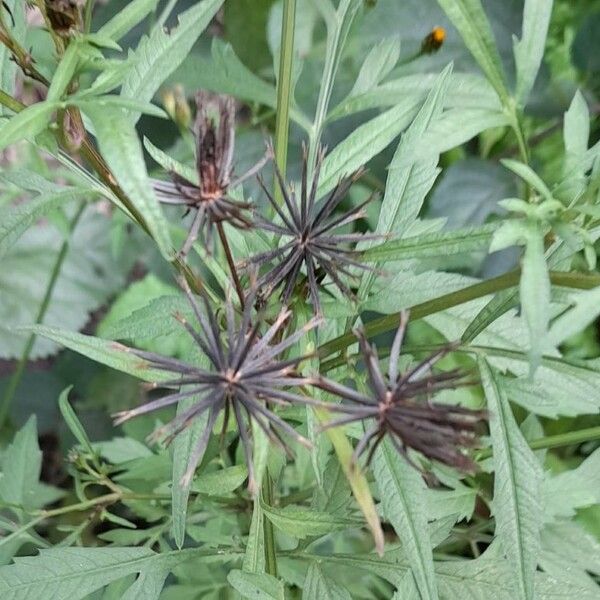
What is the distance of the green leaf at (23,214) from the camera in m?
0.46

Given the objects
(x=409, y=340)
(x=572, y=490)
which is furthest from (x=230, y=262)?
(x=409, y=340)

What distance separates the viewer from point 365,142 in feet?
1.78

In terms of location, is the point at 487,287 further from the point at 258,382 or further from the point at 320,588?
the point at 320,588

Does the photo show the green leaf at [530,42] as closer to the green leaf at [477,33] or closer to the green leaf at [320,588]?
the green leaf at [477,33]

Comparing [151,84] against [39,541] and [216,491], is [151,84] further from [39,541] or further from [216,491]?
[39,541]

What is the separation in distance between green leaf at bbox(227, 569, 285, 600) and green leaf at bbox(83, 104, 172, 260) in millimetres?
225

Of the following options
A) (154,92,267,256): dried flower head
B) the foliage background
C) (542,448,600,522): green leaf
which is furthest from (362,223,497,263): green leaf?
(542,448,600,522): green leaf

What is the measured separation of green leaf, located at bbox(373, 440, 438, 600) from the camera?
0.45 metres

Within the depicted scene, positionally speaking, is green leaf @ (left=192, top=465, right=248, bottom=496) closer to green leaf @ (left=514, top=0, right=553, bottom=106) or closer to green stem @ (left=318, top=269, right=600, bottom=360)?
green stem @ (left=318, top=269, right=600, bottom=360)

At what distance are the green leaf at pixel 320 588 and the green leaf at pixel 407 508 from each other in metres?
0.14

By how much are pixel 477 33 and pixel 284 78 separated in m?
0.14

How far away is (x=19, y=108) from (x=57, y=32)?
6cm

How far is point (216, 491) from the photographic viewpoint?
524 millimetres

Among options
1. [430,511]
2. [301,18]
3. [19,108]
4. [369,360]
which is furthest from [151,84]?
[301,18]
